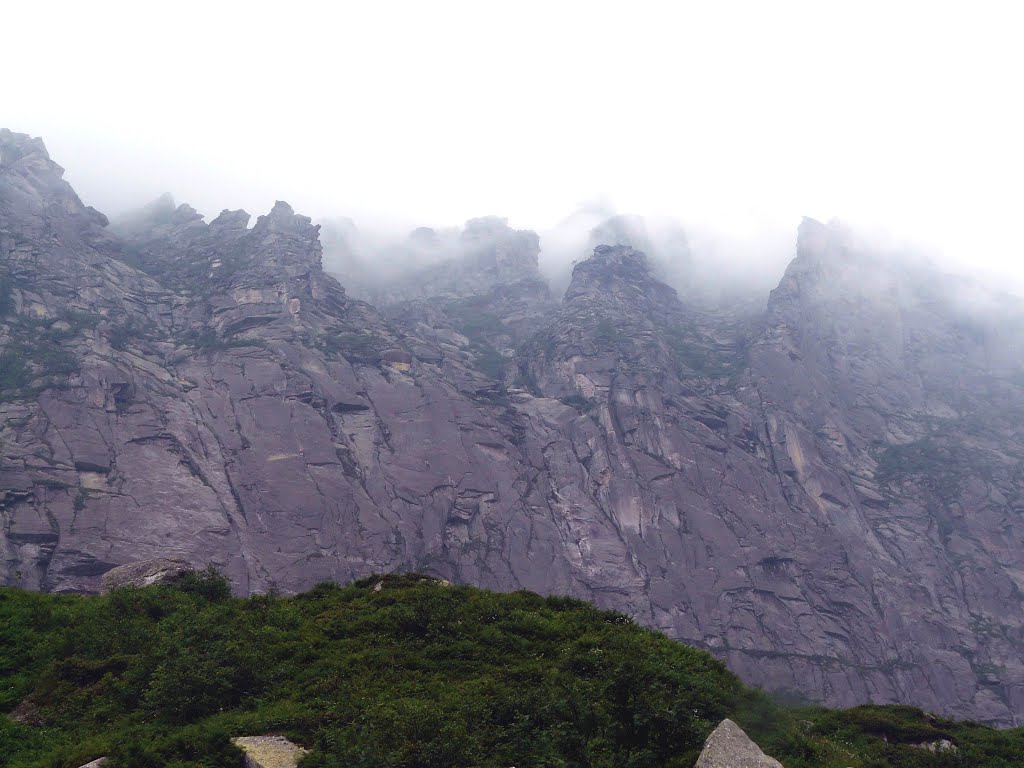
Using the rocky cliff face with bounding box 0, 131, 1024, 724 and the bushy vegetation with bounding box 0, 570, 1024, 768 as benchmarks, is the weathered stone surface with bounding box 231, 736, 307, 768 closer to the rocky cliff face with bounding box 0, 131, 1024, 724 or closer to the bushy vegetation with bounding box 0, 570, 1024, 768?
the bushy vegetation with bounding box 0, 570, 1024, 768

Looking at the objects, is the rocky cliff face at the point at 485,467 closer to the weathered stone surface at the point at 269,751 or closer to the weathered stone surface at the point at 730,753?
the weathered stone surface at the point at 269,751

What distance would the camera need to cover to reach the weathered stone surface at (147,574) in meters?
46.7

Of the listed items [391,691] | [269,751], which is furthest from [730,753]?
[269,751]

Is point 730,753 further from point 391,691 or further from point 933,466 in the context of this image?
point 933,466

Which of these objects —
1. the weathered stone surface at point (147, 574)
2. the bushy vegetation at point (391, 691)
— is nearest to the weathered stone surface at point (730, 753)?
the bushy vegetation at point (391, 691)

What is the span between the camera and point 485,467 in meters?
141

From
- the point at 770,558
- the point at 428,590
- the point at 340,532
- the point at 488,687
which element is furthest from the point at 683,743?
the point at 770,558

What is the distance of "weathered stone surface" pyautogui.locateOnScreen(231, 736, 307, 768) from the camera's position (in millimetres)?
23219

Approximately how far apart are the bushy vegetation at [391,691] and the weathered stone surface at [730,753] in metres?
1.13

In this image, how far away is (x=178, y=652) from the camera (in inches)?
1216

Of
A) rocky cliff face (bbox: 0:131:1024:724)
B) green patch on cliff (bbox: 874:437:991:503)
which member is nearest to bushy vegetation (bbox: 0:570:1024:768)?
rocky cliff face (bbox: 0:131:1024:724)

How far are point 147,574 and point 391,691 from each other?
81.2ft

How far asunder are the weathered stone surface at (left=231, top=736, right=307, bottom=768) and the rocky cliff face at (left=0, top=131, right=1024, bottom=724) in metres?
85.1

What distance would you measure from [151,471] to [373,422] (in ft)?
124
